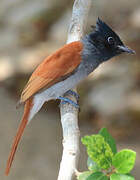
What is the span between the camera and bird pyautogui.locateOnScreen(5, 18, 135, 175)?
2439 mm

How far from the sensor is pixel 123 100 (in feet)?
18.5

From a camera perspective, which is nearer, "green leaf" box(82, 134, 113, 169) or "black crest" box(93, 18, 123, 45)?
"green leaf" box(82, 134, 113, 169)

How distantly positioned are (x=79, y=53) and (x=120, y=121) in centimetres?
312

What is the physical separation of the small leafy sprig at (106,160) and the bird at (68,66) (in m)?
1.04

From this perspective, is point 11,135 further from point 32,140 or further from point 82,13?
point 82,13

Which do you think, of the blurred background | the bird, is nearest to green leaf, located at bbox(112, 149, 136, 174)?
the bird

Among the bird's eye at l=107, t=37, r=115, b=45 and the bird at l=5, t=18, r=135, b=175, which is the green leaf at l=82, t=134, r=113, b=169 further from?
the bird's eye at l=107, t=37, r=115, b=45

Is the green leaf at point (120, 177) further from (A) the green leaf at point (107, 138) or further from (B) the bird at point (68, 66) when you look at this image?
(B) the bird at point (68, 66)

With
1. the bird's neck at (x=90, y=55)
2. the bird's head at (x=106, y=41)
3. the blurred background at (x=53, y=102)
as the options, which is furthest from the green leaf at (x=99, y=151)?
the blurred background at (x=53, y=102)

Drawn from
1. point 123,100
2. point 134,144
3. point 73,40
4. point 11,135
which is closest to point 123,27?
point 123,100

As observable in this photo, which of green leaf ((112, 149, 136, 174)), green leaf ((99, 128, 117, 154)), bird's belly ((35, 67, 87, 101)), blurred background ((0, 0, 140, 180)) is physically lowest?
green leaf ((112, 149, 136, 174))

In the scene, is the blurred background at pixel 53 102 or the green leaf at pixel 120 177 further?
the blurred background at pixel 53 102

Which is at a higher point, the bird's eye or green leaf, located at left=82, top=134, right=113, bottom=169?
the bird's eye

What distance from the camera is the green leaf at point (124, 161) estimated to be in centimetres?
128
